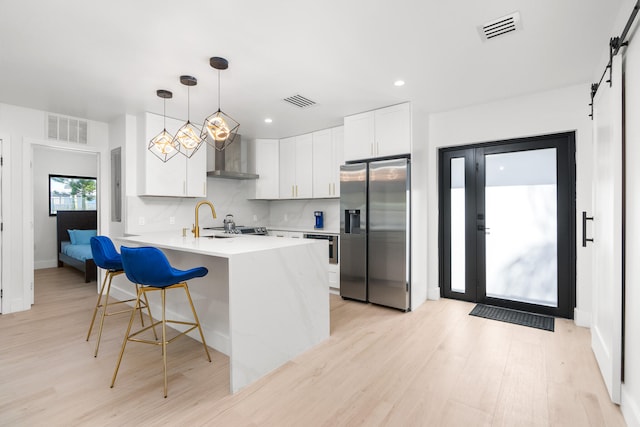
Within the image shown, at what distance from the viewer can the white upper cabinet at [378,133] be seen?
11.8 feet

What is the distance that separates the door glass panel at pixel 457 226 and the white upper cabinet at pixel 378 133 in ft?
2.82

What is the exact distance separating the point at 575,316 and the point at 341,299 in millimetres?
2515

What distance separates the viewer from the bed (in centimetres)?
505

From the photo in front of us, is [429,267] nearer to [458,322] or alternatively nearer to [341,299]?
[458,322]

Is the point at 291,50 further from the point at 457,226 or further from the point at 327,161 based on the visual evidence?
the point at 457,226

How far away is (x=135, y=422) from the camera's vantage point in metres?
1.75

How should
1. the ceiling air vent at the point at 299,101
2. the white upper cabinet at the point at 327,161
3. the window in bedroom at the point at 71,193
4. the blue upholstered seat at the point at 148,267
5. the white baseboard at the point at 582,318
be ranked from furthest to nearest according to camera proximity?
the window in bedroom at the point at 71,193, the white upper cabinet at the point at 327,161, the ceiling air vent at the point at 299,101, the white baseboard at the point at 582,318, the blue upholstered seat at the point at 148,267

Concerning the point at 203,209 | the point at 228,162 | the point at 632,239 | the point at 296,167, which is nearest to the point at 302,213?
the point at 296,167

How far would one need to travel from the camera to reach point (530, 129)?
3359 mm

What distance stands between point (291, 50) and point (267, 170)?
3.01 m

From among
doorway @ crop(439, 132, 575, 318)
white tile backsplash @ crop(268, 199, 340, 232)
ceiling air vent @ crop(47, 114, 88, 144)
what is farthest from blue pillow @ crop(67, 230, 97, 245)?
doorway @ crop(439, 132, 575, 318)

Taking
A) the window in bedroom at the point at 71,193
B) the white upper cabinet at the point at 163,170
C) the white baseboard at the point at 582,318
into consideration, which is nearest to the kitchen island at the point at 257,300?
the white upper cabinet at the point at 163,170

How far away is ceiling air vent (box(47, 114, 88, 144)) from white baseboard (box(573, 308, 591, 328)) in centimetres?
613

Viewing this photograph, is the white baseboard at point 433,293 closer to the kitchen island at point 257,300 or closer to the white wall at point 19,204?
the kitchen island at point 257,300
